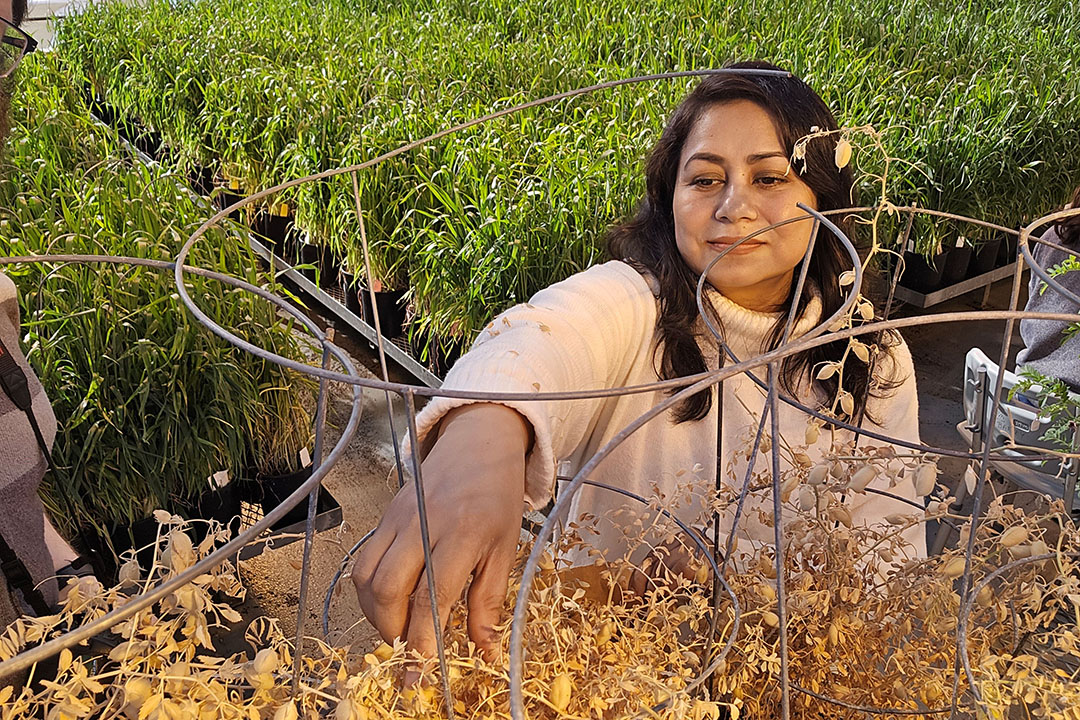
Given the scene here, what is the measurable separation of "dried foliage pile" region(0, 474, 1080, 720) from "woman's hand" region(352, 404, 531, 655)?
2 centimetres

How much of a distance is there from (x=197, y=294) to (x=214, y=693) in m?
1.19

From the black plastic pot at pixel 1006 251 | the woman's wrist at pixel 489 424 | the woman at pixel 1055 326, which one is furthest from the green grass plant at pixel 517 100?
the woman's wrist at pixel 489 424

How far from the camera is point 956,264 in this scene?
2672mm

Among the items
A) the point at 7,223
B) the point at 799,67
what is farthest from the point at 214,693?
the point at 799,67

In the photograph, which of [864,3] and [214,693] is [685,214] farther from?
[864,3]

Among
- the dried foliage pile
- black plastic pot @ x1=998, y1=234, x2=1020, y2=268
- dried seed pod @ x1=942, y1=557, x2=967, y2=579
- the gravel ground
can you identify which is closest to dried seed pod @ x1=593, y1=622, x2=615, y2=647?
the dried foliage pile

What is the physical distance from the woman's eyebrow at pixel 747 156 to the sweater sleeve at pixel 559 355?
0.49 feet

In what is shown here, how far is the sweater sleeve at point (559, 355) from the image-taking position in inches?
28.4

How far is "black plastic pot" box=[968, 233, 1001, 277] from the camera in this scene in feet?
9.04

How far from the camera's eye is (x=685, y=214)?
1.01 metres

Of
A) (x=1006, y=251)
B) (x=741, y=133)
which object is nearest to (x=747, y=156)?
(x=741, y=133)

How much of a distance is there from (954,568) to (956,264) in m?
2.35

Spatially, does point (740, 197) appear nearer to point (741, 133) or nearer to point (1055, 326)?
point (741, 133)

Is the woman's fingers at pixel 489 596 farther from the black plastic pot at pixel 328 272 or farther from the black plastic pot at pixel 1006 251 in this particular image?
the black plastic pot at pixel 1006 251
